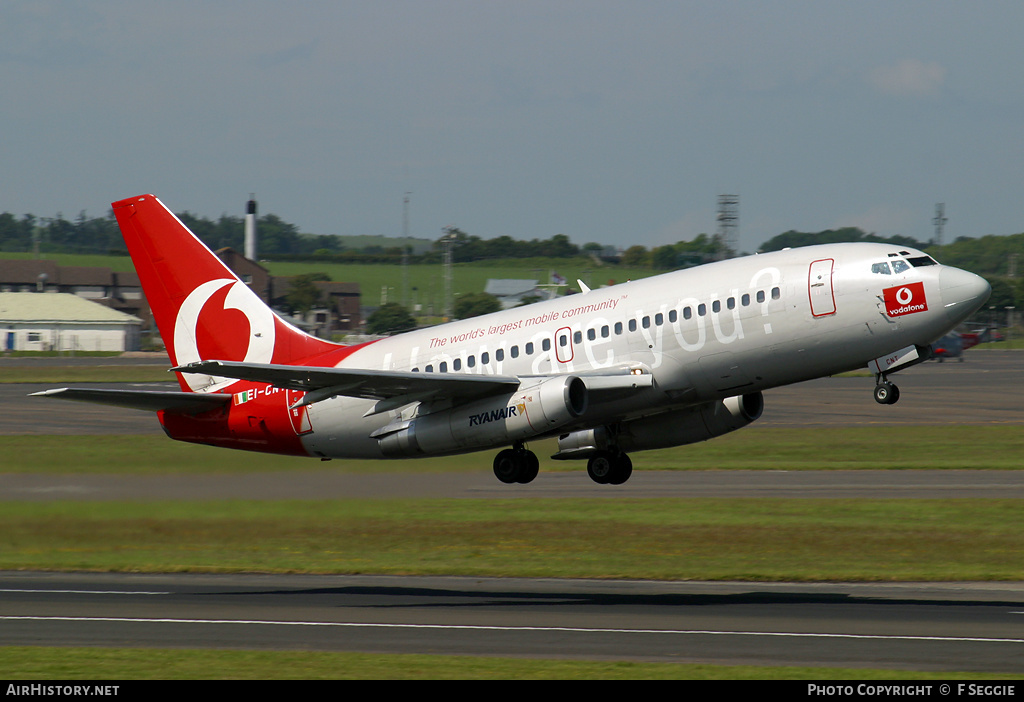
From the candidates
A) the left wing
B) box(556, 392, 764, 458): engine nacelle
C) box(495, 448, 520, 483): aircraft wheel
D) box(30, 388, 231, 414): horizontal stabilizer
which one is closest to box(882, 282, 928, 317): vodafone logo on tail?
box(556, 392, 764, 458): engine nacelle

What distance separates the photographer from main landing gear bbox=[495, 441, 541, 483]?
34625mm

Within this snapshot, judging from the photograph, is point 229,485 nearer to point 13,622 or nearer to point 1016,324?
point 13,622

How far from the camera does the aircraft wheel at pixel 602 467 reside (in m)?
36.6

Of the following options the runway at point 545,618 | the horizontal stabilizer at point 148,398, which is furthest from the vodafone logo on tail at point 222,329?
the runway at point 545,618

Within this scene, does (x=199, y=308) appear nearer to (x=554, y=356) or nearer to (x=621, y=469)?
(x=554, y=356)

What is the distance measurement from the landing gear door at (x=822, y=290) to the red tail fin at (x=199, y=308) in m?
16.1

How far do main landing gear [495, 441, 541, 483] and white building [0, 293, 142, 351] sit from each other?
144m

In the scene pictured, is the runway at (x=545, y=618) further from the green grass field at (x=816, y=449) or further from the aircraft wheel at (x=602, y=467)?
the green grass field at (x=816, y=449)

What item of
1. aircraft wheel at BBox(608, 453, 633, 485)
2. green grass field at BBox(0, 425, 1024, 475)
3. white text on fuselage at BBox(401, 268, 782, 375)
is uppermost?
white text on fuselage at BBox(401, 268, 782, 375)

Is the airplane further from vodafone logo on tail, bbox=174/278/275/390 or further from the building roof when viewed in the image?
the building roof

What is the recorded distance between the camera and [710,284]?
31.2 m
